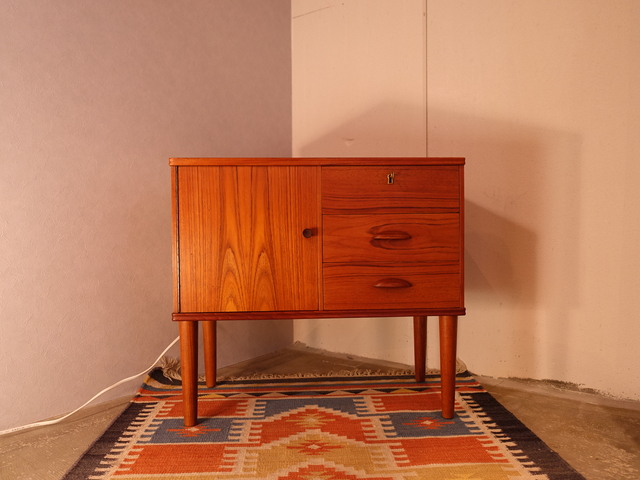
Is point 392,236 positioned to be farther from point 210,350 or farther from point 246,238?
point 210,350

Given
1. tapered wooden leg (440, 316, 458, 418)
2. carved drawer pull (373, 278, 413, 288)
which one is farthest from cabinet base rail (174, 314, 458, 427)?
carved drawer pull (373, 278, 413, 288)

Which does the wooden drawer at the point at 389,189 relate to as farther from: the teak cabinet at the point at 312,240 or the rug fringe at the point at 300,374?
the rug fringe at the point at 300,374

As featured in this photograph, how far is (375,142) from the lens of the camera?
6.53 ft

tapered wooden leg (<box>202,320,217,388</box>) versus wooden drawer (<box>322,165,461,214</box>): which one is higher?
wooden drawer (<box>322,165,461,214</box>)

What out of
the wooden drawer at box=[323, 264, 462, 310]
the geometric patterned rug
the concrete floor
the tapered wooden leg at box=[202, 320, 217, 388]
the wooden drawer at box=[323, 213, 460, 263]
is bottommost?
the concrete floor

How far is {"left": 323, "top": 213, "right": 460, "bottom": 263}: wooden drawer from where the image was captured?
Result: 4.23 ft

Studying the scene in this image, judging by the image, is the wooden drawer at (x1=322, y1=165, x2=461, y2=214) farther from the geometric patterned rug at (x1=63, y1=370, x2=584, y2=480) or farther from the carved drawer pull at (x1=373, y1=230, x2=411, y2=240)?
the geometric patterned rug at (x1=63, y1=370, x2=584, y2=480)

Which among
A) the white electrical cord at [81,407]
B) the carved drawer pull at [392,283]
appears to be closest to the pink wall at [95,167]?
the white electrical cord at [81,407]

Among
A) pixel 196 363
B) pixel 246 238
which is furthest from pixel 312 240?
pixel 196 363

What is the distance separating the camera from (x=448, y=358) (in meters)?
1.34

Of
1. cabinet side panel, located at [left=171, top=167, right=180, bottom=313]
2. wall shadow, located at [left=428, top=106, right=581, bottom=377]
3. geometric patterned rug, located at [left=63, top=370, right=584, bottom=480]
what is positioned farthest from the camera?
wall shadow, located at [left=428, top=106, right=581, bottom=377]

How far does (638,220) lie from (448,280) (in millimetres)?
655

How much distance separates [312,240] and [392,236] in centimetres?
20

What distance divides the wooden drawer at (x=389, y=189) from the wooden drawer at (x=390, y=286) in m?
0.15
